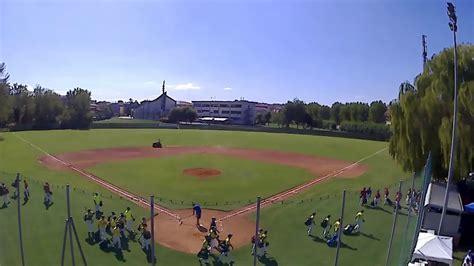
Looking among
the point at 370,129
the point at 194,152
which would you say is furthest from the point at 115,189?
the point at 370,129

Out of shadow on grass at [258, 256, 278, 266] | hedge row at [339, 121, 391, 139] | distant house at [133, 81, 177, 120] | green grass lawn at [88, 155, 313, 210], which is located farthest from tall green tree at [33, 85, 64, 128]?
shadow on grass at [258, 256, 278, 266]

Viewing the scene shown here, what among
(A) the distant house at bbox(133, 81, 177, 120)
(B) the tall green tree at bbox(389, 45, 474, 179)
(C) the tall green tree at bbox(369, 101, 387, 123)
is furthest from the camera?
(A) the distant house at bbox(133, 81, 177, 120)

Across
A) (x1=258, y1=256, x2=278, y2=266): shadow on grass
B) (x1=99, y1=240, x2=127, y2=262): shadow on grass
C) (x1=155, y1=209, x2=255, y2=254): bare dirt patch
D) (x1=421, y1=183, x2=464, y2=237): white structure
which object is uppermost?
(x1=421, y1=183, x2=464, y2=237): white structure

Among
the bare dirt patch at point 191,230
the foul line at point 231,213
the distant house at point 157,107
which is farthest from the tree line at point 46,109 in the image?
the bare dirt patch at point 191,230

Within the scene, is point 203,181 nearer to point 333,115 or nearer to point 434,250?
point 434,250

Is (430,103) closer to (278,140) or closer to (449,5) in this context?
(449,5)

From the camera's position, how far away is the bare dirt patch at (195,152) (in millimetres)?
17703

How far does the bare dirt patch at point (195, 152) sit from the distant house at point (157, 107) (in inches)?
2458

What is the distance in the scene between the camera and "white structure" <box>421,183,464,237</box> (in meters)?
17.2

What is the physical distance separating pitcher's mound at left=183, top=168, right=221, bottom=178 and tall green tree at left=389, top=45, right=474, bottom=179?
1541 centimetres

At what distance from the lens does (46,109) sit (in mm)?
75125

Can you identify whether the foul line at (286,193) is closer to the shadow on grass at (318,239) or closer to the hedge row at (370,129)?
the shadow on grass at (318,239)

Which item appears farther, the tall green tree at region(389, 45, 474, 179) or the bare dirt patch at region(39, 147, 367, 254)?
the tall green tree at region(389, 45, 474, 179)

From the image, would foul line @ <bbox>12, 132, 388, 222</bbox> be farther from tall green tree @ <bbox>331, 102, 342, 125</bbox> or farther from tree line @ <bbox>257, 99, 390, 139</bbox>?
tall green tree @ <bbox>331, 102, 342, 125</bbox>
